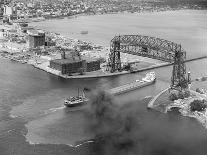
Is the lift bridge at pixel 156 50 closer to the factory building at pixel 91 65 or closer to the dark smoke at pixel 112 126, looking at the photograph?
the factory building at pixel 91 65

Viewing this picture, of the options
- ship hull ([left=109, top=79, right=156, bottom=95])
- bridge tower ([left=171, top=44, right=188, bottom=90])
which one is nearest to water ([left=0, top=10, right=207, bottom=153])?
ship hull ([left=109, top=79, right=156, bottom=95])

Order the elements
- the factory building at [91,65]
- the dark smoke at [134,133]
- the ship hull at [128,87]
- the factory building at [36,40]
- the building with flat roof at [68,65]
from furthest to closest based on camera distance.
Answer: the factory building at [36,40]
the factory building at [91,65]
the building with flat roof at [68,65]
the ship hull at [128,87]
the dark smoke at [134,133]

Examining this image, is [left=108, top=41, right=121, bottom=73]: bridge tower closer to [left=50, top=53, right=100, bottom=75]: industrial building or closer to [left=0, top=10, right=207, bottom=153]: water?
[left=50, top=53, right=100, bottom=75]: industrial building

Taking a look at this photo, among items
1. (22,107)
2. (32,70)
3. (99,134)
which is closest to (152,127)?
(99,134)

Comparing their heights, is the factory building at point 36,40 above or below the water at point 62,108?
above

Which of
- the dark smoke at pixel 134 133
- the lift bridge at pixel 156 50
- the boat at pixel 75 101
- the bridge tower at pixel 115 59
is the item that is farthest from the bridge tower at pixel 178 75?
the bridge tower at pixel 115 59

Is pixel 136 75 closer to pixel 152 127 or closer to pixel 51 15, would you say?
pixel 152 127

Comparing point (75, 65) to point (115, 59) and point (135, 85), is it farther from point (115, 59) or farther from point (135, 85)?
point (135, 85)
